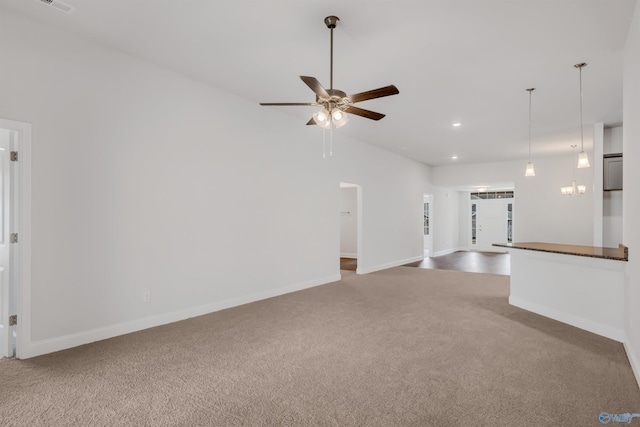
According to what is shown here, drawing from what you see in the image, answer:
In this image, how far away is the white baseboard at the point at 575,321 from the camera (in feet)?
11.4

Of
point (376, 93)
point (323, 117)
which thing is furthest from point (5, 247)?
point (376, 93)

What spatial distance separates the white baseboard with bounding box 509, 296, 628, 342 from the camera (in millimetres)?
3480

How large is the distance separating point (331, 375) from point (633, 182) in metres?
3.09

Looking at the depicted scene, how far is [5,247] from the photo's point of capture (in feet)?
9.84

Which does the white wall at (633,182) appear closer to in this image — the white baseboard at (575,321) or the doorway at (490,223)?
the white baseboard at (575,321)

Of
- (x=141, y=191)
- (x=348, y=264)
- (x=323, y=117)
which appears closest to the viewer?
(x=323, y=117)

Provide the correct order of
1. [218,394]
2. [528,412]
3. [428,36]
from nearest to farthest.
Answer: [528,412] → [218,394] → [428,36]

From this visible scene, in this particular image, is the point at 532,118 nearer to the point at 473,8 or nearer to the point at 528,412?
the point at 473,8

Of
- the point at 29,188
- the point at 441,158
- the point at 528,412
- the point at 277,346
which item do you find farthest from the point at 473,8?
the point at 441,158

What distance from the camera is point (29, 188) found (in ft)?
9.77

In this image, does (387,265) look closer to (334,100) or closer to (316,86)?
(334,100)

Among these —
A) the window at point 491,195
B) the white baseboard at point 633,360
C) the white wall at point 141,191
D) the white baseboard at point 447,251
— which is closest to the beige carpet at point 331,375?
the white baseboard at point 633,360

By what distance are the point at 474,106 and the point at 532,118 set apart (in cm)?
139

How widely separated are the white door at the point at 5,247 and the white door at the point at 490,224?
13363mm
